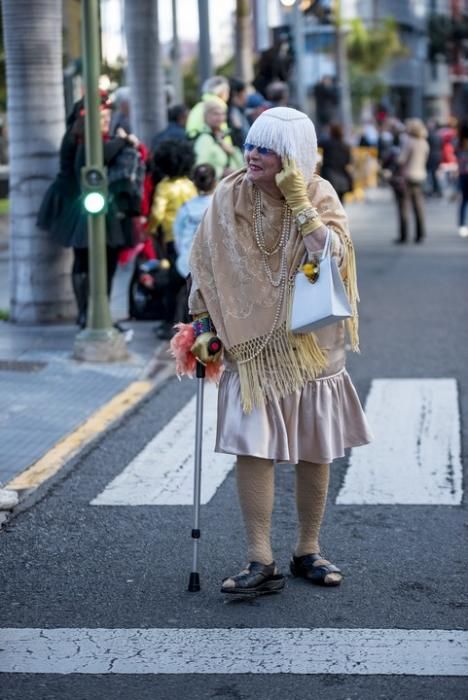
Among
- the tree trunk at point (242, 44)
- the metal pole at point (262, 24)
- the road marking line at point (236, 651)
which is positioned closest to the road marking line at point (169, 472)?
the road marking line at point (236, 651)

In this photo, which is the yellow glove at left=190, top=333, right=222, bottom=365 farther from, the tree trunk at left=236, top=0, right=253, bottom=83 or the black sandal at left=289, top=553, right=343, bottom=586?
the tree trunk at left=236, top=0, right=253, bottom=83

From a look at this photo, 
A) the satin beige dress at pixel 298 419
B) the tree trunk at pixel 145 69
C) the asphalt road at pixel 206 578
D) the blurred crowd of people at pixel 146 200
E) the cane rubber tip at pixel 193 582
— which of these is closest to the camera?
the asphalt road at pixel 206 578

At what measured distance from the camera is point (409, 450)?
7812mm

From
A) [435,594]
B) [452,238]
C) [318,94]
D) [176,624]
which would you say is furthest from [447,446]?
[318,94]

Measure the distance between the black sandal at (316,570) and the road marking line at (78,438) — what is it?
6.42ft

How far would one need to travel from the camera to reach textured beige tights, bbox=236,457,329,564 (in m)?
5.25

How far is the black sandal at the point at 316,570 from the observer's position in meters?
5.35

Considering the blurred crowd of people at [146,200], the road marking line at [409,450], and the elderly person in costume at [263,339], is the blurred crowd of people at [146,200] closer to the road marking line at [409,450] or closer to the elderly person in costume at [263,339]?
the road marking line at [409,450]

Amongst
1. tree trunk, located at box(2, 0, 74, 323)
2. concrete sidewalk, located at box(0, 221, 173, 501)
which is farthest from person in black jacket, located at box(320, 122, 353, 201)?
tree trunk, located at box(2, 0, 74, 323)

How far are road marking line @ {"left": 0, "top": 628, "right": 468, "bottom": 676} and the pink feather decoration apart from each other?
103 centimetres

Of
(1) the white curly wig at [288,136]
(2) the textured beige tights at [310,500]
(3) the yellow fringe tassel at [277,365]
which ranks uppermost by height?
(1) the white curly wig at [288,136]

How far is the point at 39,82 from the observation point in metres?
11.9

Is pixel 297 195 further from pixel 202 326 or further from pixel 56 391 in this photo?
pixel 56 391

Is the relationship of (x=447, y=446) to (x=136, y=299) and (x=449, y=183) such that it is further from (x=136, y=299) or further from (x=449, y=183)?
(x=449, y=183)
